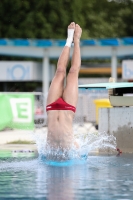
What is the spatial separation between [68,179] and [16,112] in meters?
8.50

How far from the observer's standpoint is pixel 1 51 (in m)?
28.0

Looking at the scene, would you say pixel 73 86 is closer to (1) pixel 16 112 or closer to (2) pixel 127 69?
(1) pixel 16 112

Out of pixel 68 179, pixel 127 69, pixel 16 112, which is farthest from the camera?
pixel 127 69

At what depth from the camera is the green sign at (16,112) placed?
17656 mm

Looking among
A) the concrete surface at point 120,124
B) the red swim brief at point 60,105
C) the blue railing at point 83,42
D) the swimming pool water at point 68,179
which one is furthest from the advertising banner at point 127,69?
the red swim brief at point 60,105

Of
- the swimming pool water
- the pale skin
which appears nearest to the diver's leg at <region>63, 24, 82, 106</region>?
the pale skin

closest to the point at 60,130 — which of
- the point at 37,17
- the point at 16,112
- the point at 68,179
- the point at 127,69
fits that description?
the point at 68,179

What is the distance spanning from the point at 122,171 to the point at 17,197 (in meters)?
2.88

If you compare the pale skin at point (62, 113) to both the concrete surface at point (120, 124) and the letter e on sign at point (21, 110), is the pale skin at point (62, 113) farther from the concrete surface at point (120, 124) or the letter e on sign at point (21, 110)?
the letter e on sign at point (21, 110)

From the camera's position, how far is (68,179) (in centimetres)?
933

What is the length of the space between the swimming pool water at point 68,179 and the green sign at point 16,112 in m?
5.54

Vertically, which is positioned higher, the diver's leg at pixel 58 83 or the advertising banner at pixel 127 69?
the advertising banner at pixel 127 69

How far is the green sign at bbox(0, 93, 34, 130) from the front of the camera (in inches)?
695

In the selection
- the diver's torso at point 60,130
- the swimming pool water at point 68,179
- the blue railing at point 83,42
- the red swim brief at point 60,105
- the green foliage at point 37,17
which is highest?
the green foliage at point 37,17
